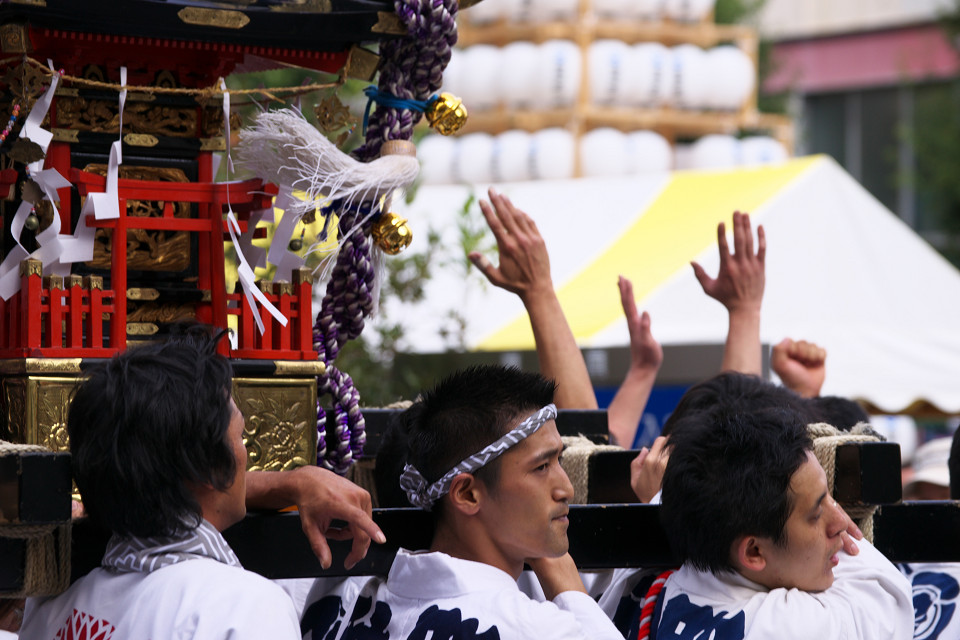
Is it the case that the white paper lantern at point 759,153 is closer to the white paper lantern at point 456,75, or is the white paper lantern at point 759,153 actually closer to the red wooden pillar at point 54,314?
the white paper lantern at point 456,75

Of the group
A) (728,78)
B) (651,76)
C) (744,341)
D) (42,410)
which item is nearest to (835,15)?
(728,78)

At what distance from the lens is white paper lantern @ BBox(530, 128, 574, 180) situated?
8.34 m

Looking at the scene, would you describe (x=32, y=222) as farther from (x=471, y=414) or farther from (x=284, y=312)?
(x=471, y=414)

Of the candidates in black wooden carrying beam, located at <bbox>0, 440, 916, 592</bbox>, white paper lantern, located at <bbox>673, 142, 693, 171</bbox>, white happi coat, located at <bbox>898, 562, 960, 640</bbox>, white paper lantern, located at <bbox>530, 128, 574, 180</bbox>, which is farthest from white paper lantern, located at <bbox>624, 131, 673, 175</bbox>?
black wooden carrying beam, located at <bbox>0, 440, 916, 592</bbox>

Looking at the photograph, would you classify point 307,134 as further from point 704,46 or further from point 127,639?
point 704,46

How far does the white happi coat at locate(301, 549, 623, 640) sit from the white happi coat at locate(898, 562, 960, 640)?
1223mm

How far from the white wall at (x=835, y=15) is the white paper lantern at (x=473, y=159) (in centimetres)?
864

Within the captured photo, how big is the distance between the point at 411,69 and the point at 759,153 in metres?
6.60

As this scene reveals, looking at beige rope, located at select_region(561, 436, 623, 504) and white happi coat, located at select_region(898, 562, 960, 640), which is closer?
beige rope, located at select_region(561, 436, 623, 504)

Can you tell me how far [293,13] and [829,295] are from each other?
15.2ft

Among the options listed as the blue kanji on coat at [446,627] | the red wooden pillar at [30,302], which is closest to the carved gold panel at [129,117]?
the red wooden pillar at [30,302]

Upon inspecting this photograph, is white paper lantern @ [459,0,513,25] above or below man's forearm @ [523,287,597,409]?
above

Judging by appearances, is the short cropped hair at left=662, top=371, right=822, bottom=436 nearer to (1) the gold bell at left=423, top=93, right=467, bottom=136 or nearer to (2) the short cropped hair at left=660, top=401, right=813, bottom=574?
(2) the short cropped hair at left=660, top=401, right=813, bottom=574

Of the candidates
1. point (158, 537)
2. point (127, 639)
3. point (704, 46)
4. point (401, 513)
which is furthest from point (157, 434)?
point (704, 46)
